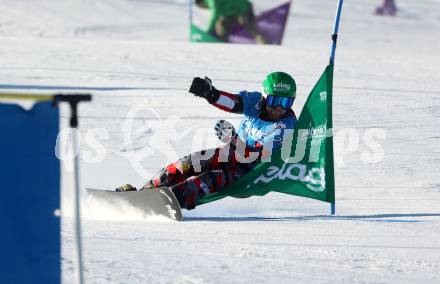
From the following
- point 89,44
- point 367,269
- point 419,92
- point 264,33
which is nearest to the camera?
point 367,269

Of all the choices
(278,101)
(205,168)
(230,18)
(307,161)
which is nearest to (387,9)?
(230,18)

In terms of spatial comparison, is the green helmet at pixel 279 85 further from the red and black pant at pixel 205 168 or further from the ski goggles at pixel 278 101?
the red and black pant at pixel 205 168

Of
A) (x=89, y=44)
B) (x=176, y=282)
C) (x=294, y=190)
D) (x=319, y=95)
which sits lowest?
(x=176, y=282)

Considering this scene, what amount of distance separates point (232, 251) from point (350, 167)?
402 cm

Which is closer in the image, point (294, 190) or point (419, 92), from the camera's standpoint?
point (294, 190)

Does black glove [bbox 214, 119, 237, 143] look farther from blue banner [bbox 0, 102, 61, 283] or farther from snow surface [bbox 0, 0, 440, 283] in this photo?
blue banner [bbox 0, 102, 61, 283]

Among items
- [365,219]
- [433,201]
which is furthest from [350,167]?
[365,219]

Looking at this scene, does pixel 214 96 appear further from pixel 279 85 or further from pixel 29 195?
pixel 29 195

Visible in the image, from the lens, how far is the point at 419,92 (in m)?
12.5

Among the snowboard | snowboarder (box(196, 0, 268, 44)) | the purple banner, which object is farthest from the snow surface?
the purple banner

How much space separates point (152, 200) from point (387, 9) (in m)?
20.3

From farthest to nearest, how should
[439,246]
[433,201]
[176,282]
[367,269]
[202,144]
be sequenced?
1. [202,144]
2. [433,201]
3. [439,246]
4. [367,269]
5. [176,282]

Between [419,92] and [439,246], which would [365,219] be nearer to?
[439,246]

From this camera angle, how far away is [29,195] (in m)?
3.88
